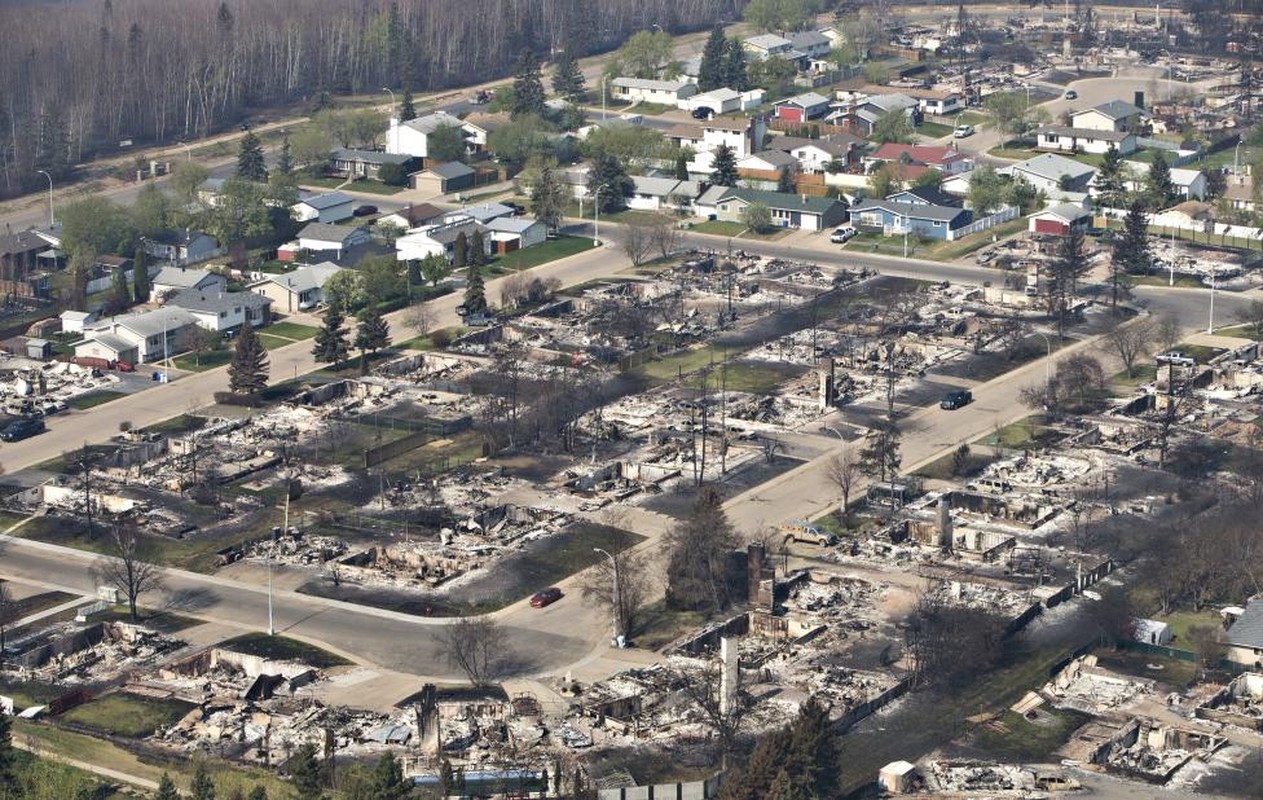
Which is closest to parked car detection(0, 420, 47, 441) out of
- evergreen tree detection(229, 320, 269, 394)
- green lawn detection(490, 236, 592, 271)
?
evergreen tree detection(229, 320, 269, 394)

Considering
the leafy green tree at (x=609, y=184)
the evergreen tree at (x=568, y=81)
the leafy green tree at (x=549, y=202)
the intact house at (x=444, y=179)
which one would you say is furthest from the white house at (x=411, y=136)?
→ the evergreen tree at (x=568, y=81)

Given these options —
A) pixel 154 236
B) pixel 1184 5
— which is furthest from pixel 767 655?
pixel 1184 5

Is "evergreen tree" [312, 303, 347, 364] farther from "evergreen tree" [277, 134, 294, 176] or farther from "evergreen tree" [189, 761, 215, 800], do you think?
"evergreen tree" [189, 761, 215, 800]

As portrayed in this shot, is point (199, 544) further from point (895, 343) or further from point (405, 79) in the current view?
point (405, 79)

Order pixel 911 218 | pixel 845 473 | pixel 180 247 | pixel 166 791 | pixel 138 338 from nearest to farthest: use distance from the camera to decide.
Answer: pixel 166 791, pixel 845 473, pixel 138 338, pixel 180 247, pixel 911 218

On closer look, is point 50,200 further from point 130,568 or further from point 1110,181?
point 130,568

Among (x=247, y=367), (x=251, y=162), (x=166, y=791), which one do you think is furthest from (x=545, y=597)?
(x=251, y=162)
